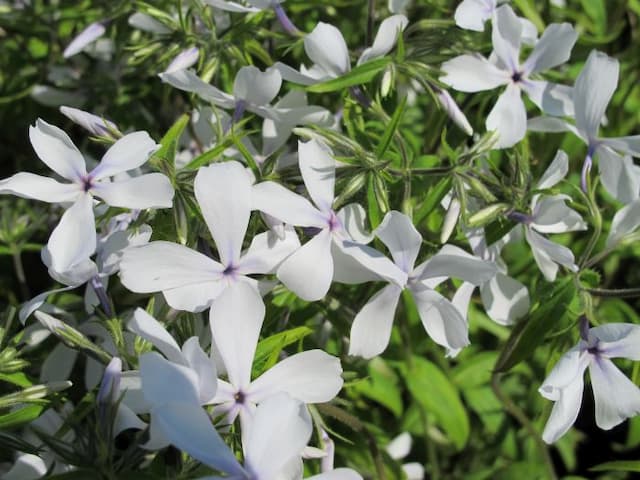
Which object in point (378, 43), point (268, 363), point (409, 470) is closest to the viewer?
point (268, 363)

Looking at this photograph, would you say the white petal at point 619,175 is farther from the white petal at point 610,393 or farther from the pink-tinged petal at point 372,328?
the pink-tinged petal at point 372,328

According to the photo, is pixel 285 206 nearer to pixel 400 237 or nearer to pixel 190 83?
pixel 400 237

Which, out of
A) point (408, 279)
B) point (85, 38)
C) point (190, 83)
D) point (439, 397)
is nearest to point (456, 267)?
point (408, 279)

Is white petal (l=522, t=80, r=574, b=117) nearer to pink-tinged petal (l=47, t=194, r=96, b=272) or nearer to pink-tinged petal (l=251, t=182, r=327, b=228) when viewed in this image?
pink-tinged petal (l=251, t=182, r=327, b=228)

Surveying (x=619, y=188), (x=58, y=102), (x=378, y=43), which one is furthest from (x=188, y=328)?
(x=58, y=102)

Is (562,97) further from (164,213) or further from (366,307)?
(164,213)

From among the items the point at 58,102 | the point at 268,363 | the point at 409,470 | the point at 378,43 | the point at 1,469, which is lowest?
the point at 409,470

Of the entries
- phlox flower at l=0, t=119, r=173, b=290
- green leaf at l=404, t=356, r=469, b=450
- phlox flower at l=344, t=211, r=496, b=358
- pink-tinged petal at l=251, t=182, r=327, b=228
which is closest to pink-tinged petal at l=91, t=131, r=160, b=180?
phlox flower at l=0, t=119, r=173, b=290

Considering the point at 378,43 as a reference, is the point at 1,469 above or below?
below
